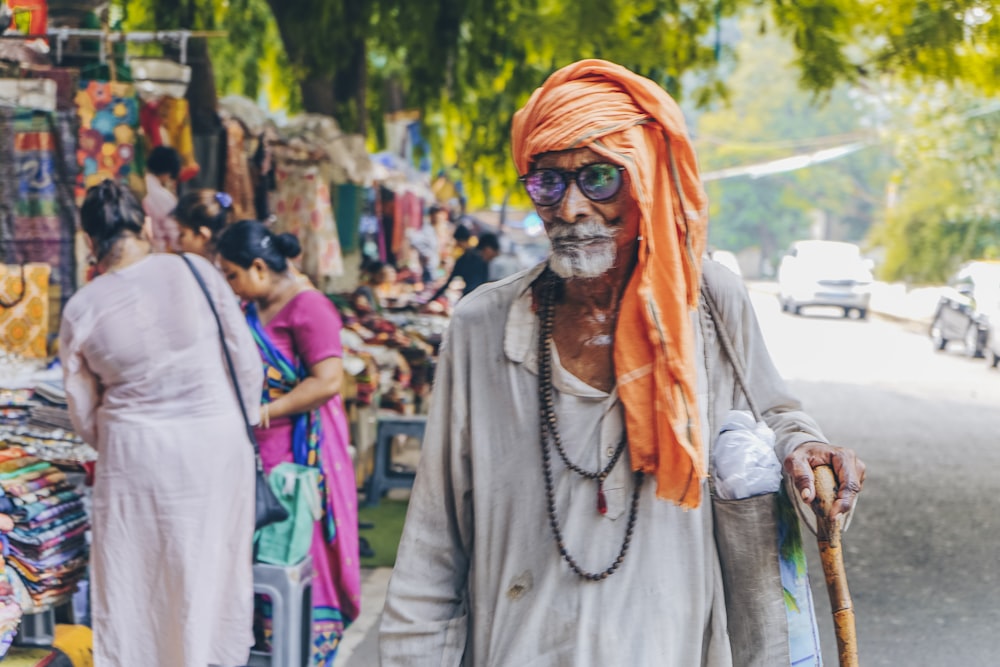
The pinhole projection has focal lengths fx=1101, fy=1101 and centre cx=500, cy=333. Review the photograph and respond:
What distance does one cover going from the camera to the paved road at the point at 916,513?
5363 millimetres

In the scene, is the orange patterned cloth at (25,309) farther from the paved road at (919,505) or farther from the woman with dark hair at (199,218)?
the paved road at (919,505)

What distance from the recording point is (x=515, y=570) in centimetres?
198

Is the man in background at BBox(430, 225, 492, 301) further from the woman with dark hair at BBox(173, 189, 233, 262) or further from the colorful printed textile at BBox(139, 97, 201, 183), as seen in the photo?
the woman with dark hair at BBox(173, 189, 233, 262)

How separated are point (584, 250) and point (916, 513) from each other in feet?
21.8

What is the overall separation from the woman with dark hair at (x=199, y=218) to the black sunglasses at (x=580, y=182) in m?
3.60

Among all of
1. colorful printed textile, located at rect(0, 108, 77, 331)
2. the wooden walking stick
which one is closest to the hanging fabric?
colorful printed textile, located at rect(0, 108, 77, 331)

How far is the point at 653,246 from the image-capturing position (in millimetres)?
1960

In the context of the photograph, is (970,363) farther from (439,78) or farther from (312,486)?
(312,486)

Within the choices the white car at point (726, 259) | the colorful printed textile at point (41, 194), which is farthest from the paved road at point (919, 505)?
the colorful printed textile at point (41, 194)

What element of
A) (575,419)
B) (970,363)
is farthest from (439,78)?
(970,363)

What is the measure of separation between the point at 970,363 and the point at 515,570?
17.7 meters

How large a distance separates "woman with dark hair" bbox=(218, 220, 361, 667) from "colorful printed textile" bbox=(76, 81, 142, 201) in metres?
1.65

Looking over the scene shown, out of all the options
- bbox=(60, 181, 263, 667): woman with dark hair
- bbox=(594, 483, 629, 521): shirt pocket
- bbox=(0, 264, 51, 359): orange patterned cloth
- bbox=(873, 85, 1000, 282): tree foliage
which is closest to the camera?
bbox=(594, 483, 629, 521): shirt pocket

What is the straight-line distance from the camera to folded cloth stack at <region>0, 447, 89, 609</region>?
11.4ft
